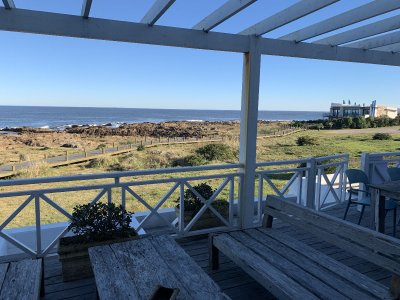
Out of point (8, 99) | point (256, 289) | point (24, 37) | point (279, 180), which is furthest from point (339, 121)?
point (8, 99)

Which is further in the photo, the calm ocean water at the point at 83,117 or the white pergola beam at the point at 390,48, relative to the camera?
the calm ocean water at the point at 83,117

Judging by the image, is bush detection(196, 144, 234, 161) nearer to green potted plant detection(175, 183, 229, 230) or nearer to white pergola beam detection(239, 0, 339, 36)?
green potted plant detection(175, 183, 229, 230)

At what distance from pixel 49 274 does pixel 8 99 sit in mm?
45895

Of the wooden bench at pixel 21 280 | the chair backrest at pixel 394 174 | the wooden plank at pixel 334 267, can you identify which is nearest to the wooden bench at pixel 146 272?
the wooden bench at pixel 21 280

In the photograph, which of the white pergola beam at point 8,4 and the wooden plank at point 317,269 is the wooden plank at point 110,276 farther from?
the white pergola beam at point 8,4

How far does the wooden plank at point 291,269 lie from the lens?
1.63 meters

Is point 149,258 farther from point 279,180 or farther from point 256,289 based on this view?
point 279,180

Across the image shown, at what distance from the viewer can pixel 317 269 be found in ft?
6.16

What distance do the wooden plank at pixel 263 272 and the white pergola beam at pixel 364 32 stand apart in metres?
2.24

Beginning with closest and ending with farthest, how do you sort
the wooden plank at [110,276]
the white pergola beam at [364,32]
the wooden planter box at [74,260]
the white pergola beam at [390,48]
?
1. the wooden plank at [110,276]
2. the wooden planter box at [74,260]
3. the white pergola beam at [364,32]
4. the white pergola beam at [390,48]

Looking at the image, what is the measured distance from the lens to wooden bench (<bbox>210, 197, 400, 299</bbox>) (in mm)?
1607

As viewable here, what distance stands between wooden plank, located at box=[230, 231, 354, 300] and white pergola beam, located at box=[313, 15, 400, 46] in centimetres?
212

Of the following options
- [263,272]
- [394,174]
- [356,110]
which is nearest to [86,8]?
[263,272]

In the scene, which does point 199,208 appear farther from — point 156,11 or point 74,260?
point 156,11
